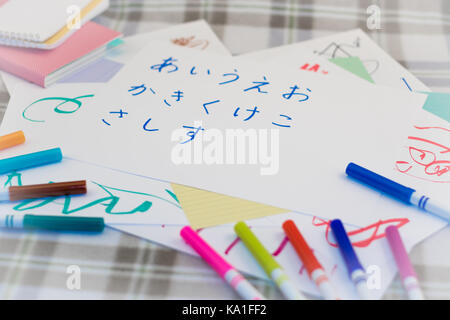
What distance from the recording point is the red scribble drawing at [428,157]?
65 cm

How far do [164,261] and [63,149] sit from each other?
21cm

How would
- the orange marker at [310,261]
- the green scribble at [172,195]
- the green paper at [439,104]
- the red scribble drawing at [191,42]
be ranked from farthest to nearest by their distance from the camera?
1. the red scribble drawing at [191,42]
2. the green paper at [439,104]
3. the green scribble at [172,195]
4. the orange marker at [310,261]

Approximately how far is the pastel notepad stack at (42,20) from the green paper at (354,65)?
0.37 meters

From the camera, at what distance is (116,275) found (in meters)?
0.55

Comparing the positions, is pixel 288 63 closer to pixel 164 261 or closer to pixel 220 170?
pixel 220 170

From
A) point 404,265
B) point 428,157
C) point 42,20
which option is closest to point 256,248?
point 404,265

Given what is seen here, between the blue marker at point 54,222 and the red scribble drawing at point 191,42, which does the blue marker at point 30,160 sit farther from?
the red scribble drawing at point 191,42

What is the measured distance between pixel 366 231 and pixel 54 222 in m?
0.32

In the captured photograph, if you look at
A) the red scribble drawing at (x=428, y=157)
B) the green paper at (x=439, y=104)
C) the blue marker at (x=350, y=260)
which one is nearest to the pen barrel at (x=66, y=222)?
the blue marker at (x=350, y=260)

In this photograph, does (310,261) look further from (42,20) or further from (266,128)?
(42,20)

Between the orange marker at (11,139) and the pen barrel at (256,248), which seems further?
the orange marker at (11,139)

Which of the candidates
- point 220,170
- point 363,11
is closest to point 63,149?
point 220,170

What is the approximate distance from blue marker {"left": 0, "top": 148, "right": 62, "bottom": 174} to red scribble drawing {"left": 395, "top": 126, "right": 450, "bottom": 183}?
0.39 meters

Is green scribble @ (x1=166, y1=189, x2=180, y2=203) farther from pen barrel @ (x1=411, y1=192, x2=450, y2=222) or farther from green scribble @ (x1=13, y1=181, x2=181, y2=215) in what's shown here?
pen barrel @ (x1=411, y1=192, x2=450, y2=222)
